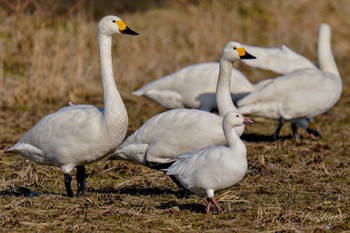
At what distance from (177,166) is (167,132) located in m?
0.96

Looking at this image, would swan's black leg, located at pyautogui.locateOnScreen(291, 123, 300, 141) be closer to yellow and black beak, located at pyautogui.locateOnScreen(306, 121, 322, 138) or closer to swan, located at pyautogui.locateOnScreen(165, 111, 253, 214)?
yellow and black beak, located at pyautogui.locateOnScreen(306, 121, 322, 138)

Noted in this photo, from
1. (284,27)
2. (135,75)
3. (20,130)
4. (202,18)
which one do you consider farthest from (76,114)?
(284,27)

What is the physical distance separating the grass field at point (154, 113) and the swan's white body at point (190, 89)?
0.62 meters

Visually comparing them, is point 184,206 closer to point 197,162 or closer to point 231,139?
point 197,162

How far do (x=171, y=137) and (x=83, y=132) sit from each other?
0.94 meters

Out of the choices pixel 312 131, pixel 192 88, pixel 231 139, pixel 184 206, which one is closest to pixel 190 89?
pixel 192 88

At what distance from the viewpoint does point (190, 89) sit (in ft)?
34.6

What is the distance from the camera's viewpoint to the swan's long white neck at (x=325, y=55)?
35.9ft

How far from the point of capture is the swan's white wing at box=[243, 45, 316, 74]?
11.0 metres

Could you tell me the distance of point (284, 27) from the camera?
17500 mm

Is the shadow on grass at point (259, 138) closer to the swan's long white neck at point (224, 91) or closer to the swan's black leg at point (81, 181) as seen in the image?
the swan's long white neck at point (224, 91)

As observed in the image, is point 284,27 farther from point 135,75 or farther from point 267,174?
point 267,174

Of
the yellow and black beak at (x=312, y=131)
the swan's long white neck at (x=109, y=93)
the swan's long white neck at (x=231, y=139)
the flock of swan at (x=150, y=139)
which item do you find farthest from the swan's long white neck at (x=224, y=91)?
the yellow and black beak at (x=312, y=131)

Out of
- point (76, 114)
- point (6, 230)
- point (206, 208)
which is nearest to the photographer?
point (6, 230)
